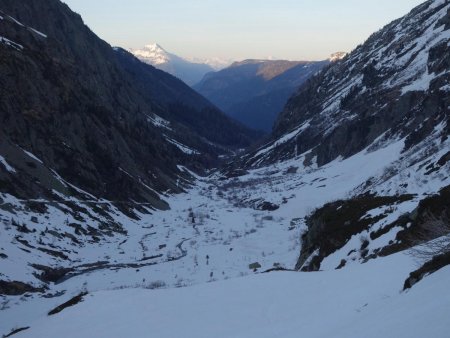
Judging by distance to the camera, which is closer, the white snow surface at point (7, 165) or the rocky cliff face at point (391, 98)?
the white snow surface at point (7, 165)

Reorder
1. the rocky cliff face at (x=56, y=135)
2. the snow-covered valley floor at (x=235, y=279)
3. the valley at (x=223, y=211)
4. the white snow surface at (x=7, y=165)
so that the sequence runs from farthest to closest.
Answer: the rocky cliff face at (x=56, y=135) < the white snow surface at (x=7, y=165) < the valley at (x=223, y=211) < the snow-covered valley floor at (x=235, y=279)

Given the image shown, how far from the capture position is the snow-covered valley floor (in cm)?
1474

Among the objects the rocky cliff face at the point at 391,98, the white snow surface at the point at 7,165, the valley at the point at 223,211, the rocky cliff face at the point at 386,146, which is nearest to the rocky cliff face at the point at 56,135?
the white snow surface at the point at 7,165

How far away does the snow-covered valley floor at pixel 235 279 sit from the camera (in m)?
14.7

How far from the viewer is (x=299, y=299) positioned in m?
20.0

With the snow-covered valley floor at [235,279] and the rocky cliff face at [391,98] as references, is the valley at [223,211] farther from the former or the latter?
the rocky cliff face at [391,98]

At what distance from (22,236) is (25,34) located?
73.0 metres

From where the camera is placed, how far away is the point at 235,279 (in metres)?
26.3

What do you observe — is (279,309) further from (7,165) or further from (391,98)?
(391,98)

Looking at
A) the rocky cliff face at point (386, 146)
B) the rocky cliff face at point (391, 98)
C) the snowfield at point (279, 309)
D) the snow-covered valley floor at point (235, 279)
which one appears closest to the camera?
the snowfield at point (279, 309)

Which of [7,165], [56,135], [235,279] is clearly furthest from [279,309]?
A: [56,135]

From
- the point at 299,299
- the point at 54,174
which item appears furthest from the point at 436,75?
the point at 299,299

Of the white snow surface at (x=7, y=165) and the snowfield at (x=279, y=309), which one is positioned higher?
the snowfield at (x=279, y=309)

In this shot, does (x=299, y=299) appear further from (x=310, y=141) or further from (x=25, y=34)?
(x=310, y=141)
